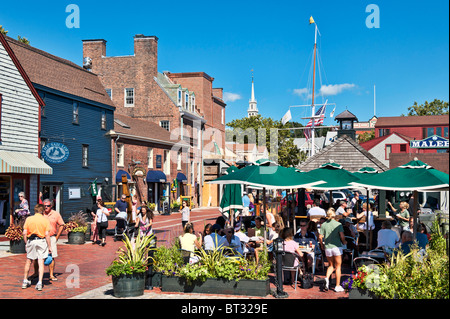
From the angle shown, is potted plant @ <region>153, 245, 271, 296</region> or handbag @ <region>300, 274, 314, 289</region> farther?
handbag @ <region>300, 274, 314, 289</region>

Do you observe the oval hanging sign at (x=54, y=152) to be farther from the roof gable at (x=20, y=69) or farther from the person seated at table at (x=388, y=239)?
the person seated at table at (x=388, y=239)

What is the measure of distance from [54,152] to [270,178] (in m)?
17.0

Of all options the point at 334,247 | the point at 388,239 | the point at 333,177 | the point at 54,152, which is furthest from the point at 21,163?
the point at 388,239

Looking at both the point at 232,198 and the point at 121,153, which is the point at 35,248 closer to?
the point at 232,198

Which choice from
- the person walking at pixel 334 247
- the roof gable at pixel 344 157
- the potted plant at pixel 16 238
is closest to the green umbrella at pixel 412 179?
the person walking at pixel 334 247

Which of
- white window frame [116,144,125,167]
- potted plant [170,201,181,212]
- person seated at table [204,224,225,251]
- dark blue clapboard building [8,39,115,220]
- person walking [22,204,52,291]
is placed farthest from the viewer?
potted plant [170,201,181,212]

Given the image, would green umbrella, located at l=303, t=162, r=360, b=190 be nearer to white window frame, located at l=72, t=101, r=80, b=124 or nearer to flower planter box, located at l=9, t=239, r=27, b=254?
flower planter box, located at l=9, t=239, r=27, b=254

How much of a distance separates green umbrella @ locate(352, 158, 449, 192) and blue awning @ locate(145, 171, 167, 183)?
26.7m

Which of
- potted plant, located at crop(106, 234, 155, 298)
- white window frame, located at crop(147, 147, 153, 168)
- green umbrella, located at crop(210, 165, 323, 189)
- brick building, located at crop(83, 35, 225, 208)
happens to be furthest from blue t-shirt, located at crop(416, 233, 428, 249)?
brick building, located at crop(83, 35, 225, 208)

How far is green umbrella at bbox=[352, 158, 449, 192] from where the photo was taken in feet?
29.1

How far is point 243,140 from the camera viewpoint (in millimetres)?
75625

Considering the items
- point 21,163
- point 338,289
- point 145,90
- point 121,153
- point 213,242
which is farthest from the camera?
point 145,90

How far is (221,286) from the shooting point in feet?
29.9
